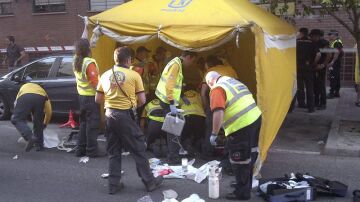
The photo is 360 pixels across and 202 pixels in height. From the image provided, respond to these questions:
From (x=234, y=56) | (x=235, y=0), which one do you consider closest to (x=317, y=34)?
(x=234, y=56)

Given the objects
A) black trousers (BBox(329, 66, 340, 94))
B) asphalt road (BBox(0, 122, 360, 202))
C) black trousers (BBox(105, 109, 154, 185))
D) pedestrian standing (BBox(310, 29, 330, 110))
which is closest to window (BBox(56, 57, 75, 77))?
asphalt road (BBox(0, 122, 360, 202))

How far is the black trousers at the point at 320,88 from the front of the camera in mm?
11810

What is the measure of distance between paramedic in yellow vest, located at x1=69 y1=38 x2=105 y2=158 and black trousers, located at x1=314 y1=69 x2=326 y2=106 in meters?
6.11

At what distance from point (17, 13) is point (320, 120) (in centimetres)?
1351

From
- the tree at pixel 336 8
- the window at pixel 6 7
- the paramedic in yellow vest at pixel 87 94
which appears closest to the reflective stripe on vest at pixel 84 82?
the paramedic in yellow vest at pixel 87 94

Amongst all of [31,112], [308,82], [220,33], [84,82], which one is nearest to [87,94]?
[84,82]

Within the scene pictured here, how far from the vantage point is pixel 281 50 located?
827cm

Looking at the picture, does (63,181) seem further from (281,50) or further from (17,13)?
(17,13)

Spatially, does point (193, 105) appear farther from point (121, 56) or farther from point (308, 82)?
point (308, 82)

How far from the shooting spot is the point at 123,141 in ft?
20.1

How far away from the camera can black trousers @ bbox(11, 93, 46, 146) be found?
8.07 meters

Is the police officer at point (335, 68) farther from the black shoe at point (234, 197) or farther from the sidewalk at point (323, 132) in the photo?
the black shoe at point (234, 197)

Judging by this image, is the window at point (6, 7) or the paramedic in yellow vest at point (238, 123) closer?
the paramedic in yellow vest at point (238, 123)

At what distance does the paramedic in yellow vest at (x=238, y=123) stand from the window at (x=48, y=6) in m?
14.5
